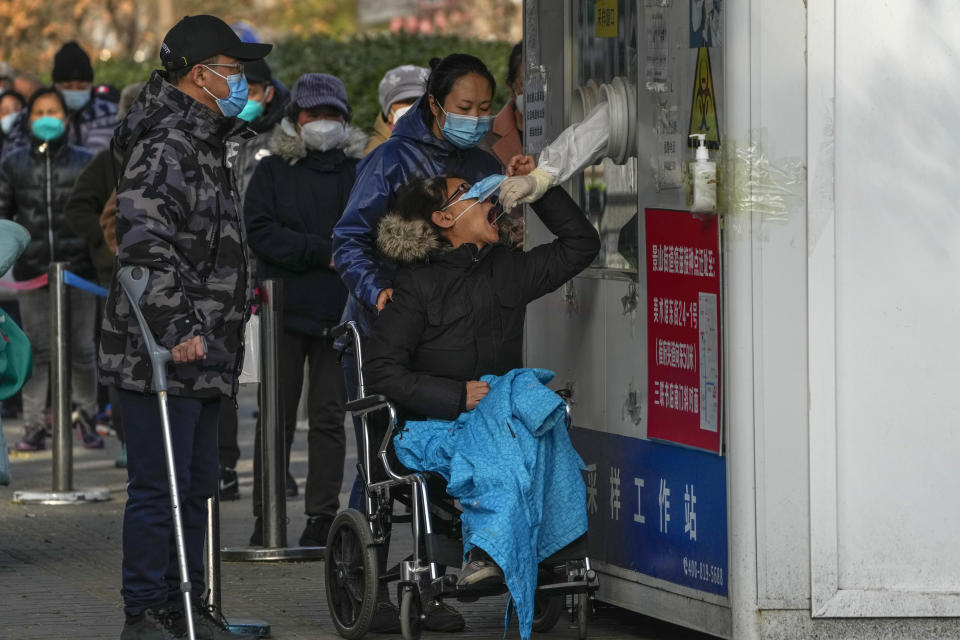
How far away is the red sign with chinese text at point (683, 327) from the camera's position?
19.3 feet

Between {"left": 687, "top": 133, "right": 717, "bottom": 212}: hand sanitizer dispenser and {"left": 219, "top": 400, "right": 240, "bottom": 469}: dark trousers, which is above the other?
{"left": 687, "top": 133, "right": 717, "bottom": 212}: hand sanitizer dispenser

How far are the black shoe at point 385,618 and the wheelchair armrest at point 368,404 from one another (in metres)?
0.69

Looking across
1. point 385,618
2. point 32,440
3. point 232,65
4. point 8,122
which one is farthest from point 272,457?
point 8,122

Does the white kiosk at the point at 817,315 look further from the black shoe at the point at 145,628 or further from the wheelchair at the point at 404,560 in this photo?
the black shoe at the point at 145,628

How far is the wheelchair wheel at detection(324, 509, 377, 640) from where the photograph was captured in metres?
6.36

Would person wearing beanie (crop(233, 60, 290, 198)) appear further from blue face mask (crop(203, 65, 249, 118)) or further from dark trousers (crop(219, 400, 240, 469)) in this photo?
blue face mask (crop(203, 65, 249, 118))

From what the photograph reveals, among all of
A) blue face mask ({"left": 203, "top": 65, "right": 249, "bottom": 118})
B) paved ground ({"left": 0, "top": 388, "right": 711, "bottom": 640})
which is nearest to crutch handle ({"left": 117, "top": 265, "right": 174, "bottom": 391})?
blue face mask ({"left": 203, "top": 65, "right": 249, "bottom": 118})

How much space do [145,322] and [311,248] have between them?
2640 millimetres

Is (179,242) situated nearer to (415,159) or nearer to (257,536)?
(415,159)

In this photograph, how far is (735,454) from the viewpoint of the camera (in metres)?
5.76

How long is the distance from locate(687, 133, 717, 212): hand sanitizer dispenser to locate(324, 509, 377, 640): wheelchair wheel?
1580mm

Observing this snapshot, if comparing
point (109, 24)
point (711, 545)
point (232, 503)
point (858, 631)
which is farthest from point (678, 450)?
point (109, 24)

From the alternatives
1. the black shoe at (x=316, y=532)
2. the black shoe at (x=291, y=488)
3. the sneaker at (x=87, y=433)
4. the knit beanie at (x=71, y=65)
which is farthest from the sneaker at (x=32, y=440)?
the black shoe at (x=316, y=532)

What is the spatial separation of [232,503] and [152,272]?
404 cm
